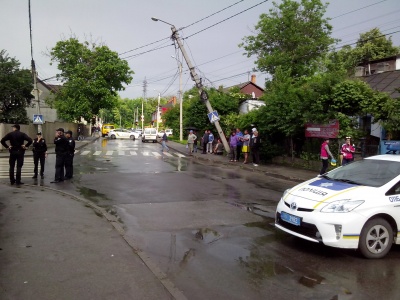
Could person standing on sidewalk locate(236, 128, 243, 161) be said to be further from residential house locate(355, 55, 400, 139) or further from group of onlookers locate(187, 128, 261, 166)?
residential house locate(355, 55, 400, 139)

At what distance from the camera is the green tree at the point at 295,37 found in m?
37.8

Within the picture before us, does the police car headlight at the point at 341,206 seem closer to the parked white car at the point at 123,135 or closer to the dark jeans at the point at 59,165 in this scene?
A: the dark jeans at the point at 59,165

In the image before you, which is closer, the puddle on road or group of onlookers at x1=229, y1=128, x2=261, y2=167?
the puddle on road

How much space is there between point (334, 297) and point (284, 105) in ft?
47.1

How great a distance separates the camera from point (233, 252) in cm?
550

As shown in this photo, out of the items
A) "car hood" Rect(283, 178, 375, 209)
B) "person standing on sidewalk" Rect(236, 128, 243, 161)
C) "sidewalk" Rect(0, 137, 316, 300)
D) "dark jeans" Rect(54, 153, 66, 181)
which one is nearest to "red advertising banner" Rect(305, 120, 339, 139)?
"person standing on sidewalk" Rect(236, 128, 243, 161)

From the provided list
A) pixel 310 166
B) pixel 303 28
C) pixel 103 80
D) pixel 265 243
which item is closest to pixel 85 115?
pixel 103 80

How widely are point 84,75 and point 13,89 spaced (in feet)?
39.9

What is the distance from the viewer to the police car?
5211 millimetres

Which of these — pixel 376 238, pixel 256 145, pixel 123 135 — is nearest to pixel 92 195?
pixel 376 238

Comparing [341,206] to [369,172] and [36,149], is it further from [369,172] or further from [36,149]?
[36,149]

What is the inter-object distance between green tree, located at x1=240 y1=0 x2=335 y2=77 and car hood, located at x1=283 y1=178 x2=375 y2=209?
33.2 m

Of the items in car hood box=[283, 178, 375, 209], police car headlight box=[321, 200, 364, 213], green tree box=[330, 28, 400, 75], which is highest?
green tree box=[330, 28, 400, 75]

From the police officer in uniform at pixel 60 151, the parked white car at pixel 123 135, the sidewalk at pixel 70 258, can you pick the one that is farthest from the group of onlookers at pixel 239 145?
the parked white car at pixel 123 135
